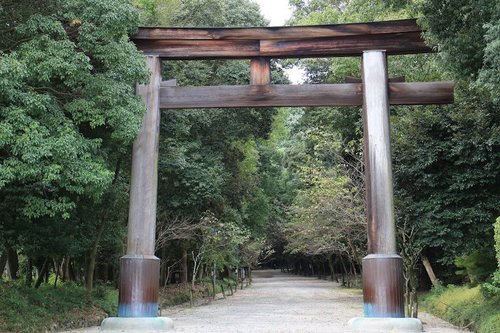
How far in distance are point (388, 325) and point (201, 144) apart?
1280 centimetres

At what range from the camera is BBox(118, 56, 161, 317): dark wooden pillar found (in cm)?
1041

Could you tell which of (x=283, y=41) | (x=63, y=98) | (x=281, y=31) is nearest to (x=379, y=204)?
(x=283, y=41)

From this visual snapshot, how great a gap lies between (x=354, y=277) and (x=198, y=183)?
2325cm

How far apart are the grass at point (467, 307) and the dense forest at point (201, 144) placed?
694mm

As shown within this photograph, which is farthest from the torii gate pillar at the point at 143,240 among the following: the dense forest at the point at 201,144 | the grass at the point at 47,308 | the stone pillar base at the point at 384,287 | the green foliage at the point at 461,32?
the green foliage at the point at 461,32

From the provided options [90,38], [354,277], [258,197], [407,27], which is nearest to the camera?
[90,38]

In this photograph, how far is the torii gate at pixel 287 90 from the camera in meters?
10.8

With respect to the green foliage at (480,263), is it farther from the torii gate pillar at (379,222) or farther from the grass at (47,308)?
the grass at (47,308)

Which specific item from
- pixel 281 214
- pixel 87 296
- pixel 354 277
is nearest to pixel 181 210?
pixel 87 296

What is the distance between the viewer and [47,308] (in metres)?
13.3

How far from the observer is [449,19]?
32.1ft

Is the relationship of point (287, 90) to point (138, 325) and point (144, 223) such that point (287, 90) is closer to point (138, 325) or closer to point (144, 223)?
point (144, 223)

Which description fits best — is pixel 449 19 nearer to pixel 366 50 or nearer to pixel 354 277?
pixel 366 50

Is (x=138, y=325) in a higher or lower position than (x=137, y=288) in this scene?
lower
